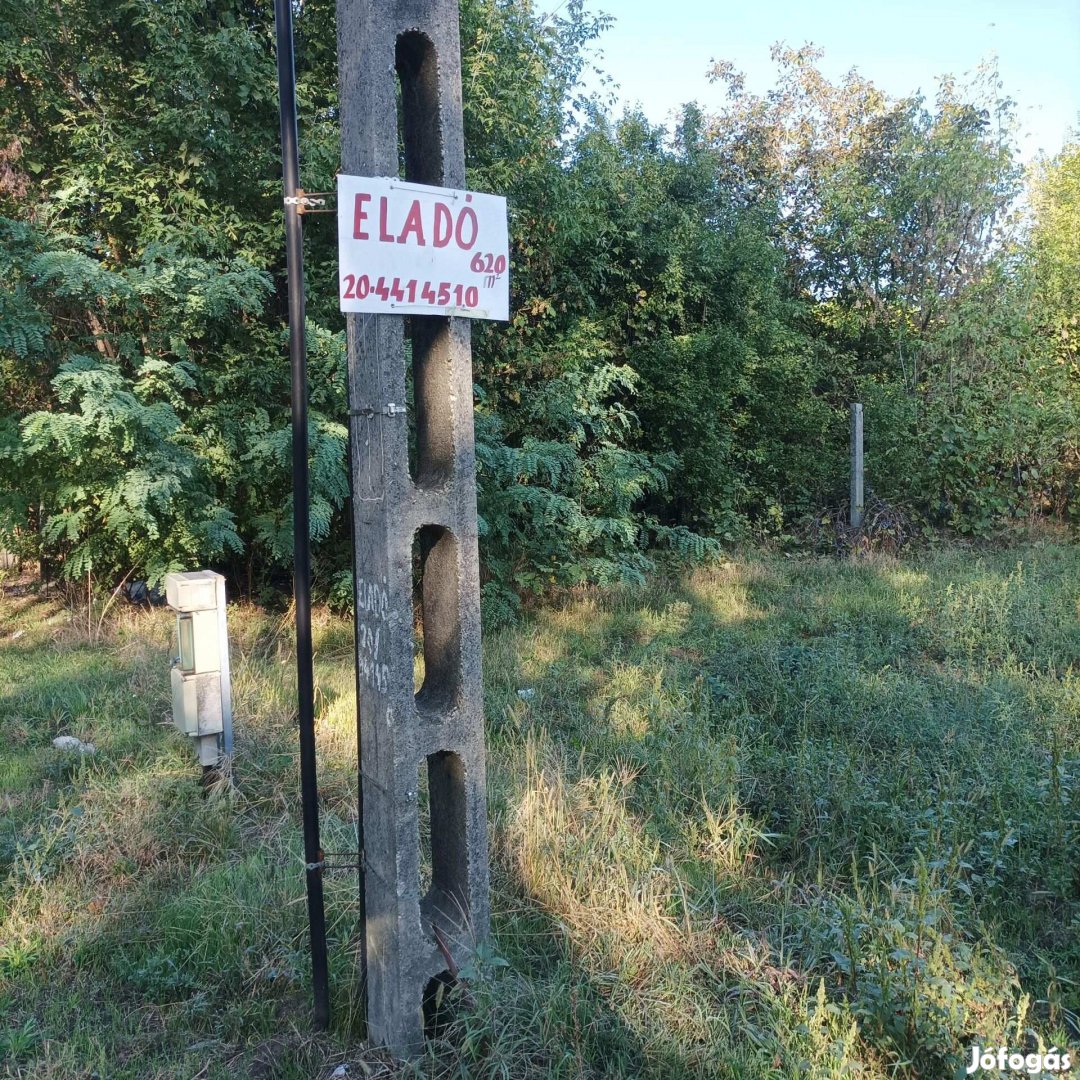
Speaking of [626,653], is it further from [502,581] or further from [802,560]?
[802,560]

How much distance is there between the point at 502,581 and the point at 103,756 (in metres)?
4.37

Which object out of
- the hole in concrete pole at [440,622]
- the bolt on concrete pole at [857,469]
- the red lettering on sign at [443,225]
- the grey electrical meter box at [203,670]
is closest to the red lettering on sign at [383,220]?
the red lettering on sign at [443,225]

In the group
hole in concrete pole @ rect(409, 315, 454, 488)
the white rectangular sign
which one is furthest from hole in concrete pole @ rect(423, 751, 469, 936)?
the white rectangular sign

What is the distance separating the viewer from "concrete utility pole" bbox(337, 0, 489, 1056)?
268 cm

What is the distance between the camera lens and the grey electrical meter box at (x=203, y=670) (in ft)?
14.6

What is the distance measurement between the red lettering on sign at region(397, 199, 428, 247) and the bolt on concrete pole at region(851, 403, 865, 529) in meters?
9.51

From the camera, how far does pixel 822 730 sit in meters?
5.02

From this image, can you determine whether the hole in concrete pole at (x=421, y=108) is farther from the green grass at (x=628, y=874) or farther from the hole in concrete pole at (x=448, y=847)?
the green grass at (x=628, y=874)

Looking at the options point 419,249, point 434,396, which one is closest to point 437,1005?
point 434,396

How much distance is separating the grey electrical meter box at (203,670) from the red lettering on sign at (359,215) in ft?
8.34

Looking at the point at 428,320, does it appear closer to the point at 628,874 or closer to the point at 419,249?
the point at 419,249

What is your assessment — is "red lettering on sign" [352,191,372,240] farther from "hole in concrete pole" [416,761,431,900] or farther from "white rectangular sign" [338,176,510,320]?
"hole in concrete pole" [416,761,431,900]

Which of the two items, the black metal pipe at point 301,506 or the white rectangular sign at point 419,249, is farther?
the black metal pipe at point 301,506

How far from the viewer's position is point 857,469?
1152 centimetres
